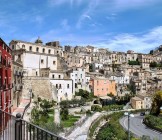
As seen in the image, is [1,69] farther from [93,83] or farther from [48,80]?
[93,83]

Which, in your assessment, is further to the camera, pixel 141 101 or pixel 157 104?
pixel 141 101

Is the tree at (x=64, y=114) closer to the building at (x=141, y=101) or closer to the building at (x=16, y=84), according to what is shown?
the building at (x=16, y=84)

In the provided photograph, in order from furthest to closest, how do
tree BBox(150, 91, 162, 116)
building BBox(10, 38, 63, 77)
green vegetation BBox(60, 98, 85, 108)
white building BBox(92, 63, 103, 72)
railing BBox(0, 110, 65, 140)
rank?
white building BBox(92, 63, 103, 72) → tree BBox(150, 91, 162, 116) → building BBox(10, 38, 63, 77) → green vegetation BBox(60, 98, 85, 108) → railing BBox(0, 110, 65, 140)

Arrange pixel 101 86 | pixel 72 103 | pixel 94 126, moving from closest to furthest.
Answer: pixel 94 126 < pixel 72 103 < pixel 101 86

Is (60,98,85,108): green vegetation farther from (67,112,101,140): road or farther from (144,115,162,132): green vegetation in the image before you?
(144,115,162,132): green vegetation

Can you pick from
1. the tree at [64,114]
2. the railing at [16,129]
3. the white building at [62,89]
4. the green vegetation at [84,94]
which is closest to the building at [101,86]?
the green vegetation at [84,94]

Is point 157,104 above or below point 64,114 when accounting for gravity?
above

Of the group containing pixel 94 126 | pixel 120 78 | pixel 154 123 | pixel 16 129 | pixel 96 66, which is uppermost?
pixel 96 66

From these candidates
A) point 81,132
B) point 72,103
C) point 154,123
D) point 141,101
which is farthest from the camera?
point 141,101

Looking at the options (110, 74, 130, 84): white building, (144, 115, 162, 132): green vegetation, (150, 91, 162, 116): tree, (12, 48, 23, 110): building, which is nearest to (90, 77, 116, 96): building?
(110, 74, 130, 84): white building

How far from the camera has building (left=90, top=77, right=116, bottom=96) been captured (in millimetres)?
84562

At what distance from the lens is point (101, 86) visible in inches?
3410

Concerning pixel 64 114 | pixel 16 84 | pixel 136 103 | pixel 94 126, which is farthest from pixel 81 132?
pixel 136 103

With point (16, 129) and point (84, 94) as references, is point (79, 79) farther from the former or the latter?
point (16, 129)
